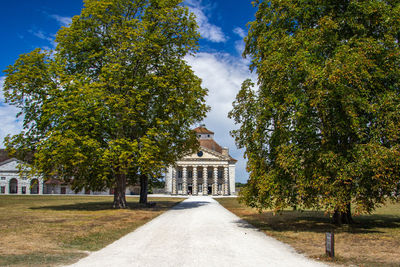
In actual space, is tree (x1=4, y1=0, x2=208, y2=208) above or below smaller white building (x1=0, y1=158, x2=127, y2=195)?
above

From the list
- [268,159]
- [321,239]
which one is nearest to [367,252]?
[321,239]

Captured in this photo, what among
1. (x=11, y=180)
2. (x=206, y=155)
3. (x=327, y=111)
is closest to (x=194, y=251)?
(x=327, y=111)

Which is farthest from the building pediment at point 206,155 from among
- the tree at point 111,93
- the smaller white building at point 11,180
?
the tree at point 111,93

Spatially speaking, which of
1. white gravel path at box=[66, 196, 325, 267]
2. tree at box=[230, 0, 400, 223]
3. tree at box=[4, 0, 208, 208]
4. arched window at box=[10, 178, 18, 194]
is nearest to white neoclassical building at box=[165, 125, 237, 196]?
arched window at box=[10, 178, 18, 194]

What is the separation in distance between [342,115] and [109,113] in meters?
14.7

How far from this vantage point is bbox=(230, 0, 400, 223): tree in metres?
12.7

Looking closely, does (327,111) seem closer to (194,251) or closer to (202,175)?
(194,251)

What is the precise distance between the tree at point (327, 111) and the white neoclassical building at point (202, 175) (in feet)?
208

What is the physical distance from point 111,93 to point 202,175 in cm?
6052

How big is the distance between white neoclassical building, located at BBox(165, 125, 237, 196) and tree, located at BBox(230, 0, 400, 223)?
63.4m

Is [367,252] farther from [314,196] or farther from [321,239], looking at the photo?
[314,196]

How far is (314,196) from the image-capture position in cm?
1377

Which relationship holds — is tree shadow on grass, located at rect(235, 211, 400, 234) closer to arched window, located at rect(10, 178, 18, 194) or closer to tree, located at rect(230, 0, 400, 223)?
tree, located at rect(230, 0, 400, 223)

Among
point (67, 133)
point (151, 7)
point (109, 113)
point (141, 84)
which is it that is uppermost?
point (151, 7)
